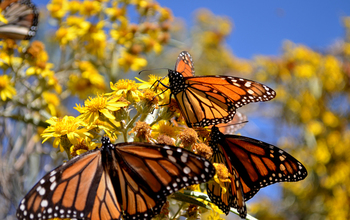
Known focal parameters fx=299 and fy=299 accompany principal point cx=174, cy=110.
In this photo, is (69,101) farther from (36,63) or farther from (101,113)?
(101,113)

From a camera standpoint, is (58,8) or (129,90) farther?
(58,8)

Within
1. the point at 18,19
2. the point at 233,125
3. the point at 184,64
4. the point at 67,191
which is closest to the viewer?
the point at 67,191

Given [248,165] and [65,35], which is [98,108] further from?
[65,35]

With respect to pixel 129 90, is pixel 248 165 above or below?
below

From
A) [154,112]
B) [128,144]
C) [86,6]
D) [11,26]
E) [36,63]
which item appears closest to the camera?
[128,144]

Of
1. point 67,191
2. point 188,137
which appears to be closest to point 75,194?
point 67,191

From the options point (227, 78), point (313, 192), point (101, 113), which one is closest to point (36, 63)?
point (101, 113)

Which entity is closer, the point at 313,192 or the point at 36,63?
the point at 36,63
